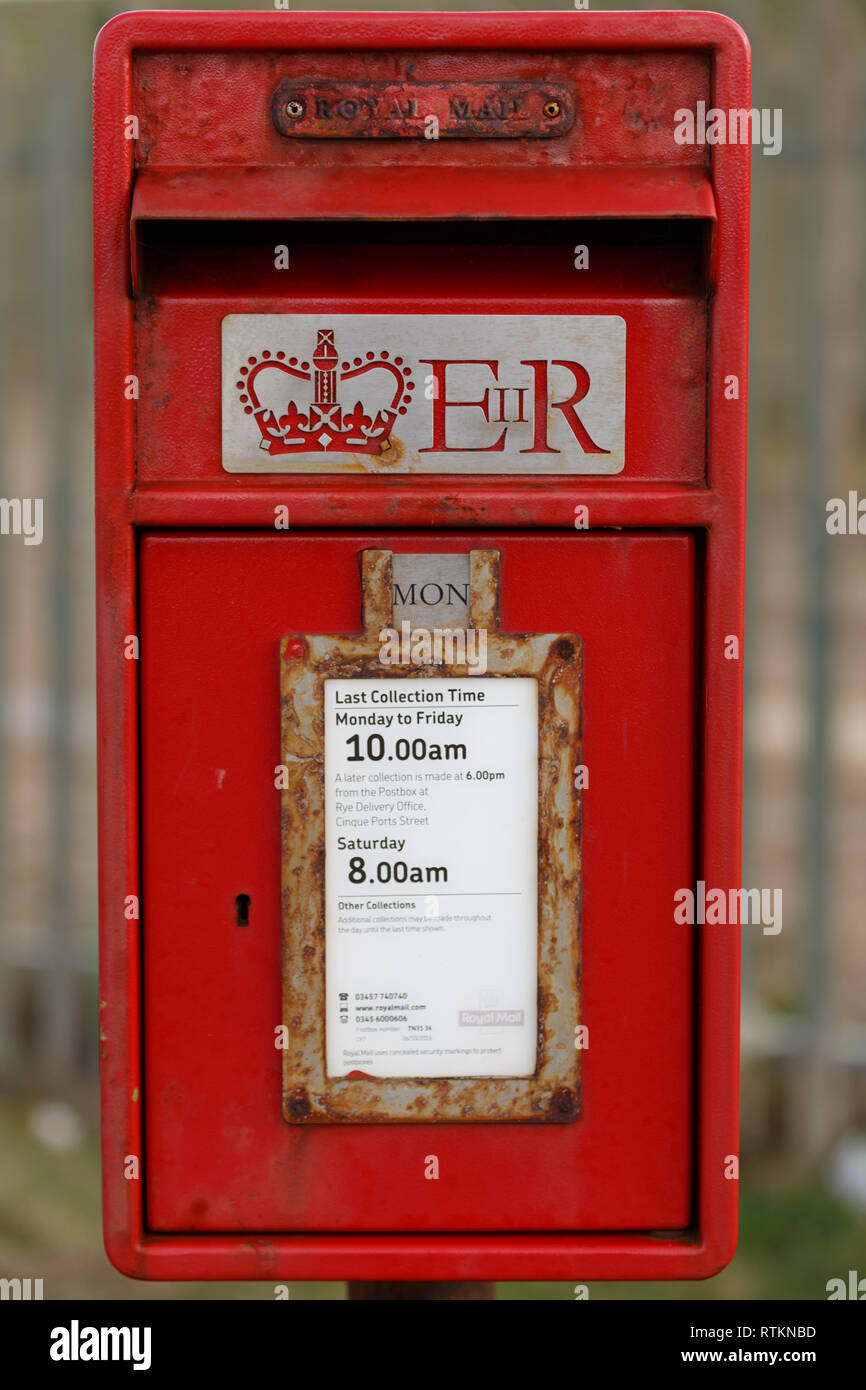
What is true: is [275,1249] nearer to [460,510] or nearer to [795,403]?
[460,510]

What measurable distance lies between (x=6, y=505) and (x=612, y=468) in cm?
243

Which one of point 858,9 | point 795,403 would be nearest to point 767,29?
point 858,9

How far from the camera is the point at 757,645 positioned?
12.1ft

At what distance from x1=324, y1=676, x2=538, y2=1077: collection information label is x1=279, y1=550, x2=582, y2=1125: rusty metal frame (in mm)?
13

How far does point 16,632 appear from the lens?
403 centimetres

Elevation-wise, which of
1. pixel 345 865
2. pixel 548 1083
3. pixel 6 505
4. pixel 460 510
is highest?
pixel 6 505

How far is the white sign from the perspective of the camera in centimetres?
148

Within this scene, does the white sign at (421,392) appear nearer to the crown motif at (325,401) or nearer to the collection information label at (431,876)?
the crown motif at (325,401)

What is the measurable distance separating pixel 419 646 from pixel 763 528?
227 centimetres

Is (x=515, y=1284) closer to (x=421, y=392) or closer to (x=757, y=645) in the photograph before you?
(x=757, y=645)

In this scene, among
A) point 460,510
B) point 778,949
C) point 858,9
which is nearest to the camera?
point 460,510

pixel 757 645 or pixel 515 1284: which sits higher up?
pixel 757 645

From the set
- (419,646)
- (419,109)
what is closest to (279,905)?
(419,646)

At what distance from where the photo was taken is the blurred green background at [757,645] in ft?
11.0
